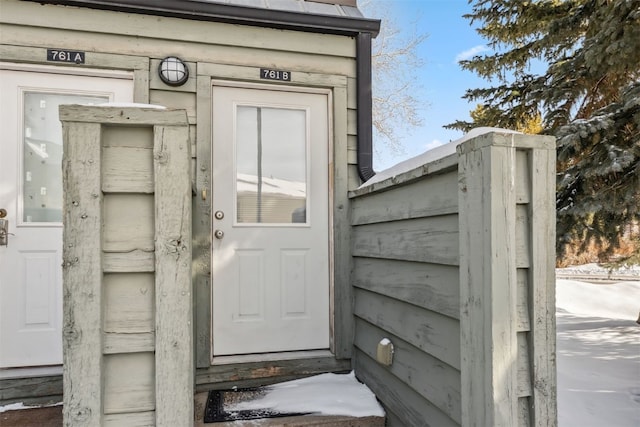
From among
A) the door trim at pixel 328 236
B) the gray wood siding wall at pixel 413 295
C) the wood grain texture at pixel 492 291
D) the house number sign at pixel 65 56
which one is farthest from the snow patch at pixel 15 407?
the wood grain texture at pixel 492 291

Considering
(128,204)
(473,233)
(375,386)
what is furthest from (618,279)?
(128,204)

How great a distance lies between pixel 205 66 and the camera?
2.22 meters

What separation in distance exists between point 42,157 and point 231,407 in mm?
1776

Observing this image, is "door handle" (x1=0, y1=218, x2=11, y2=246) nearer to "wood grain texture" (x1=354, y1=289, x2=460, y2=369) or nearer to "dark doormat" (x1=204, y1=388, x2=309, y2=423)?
"dark doormat" (x1=204, y1=388, x2=309, y2=423)

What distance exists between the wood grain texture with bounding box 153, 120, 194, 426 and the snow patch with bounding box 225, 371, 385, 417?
25.1 inches

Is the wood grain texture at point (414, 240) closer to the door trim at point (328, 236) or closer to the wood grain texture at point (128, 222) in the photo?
the door trim at point (328, 236)

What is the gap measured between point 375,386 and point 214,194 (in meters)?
1.44

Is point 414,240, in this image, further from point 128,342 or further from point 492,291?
point 128,342

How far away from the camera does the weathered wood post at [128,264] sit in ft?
4.19

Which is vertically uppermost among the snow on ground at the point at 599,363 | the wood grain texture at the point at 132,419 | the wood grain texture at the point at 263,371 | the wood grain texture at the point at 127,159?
the wood grain texture at the point at 127,159

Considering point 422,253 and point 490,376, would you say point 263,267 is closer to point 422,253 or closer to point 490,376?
point 422,253

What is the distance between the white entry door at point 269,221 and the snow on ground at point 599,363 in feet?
5.22

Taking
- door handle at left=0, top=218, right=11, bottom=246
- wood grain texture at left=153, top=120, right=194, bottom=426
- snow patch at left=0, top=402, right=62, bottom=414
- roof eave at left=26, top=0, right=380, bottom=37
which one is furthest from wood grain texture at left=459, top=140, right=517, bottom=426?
door handle at left=0, top=218, right=11, bottom=246

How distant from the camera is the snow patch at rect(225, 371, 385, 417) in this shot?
5.99 ft
